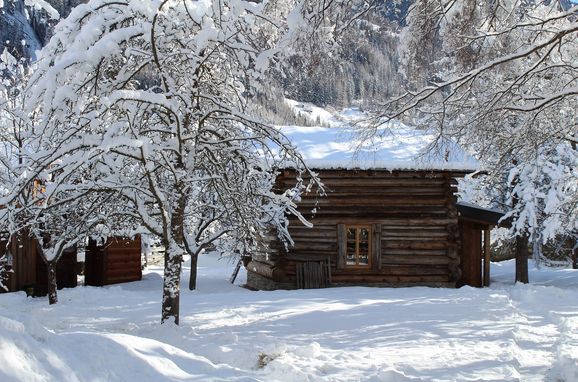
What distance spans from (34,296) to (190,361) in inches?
594

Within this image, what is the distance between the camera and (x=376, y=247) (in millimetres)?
17250

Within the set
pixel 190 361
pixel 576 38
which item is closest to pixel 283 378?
pixel 190 361

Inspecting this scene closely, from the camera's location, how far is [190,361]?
546 centimetres

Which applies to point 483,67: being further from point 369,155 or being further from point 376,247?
point 376,247

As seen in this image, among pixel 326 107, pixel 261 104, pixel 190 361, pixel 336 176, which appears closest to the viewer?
pixel 190 361

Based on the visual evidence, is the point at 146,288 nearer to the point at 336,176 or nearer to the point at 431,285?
the point at 336,176

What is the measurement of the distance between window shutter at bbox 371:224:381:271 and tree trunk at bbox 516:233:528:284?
687 centimetres

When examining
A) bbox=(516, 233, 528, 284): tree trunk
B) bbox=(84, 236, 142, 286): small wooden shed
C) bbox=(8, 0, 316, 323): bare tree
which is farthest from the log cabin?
bbox=(84, 236, 142, 286): small wooden shed

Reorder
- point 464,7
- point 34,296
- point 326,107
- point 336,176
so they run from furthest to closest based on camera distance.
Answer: point 326,107 → point 34,296 → point 336,176 → point 464,7

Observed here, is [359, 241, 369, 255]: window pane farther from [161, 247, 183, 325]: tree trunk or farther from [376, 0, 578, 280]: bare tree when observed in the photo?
Answer: [161, 247, 183, 325]: tree trunk

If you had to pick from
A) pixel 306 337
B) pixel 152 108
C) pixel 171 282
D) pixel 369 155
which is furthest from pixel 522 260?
pixel 152 108

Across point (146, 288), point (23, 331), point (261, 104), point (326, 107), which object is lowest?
point (146, 288)

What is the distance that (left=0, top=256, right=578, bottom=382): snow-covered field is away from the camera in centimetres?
438

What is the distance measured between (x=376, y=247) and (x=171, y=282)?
9304mm
